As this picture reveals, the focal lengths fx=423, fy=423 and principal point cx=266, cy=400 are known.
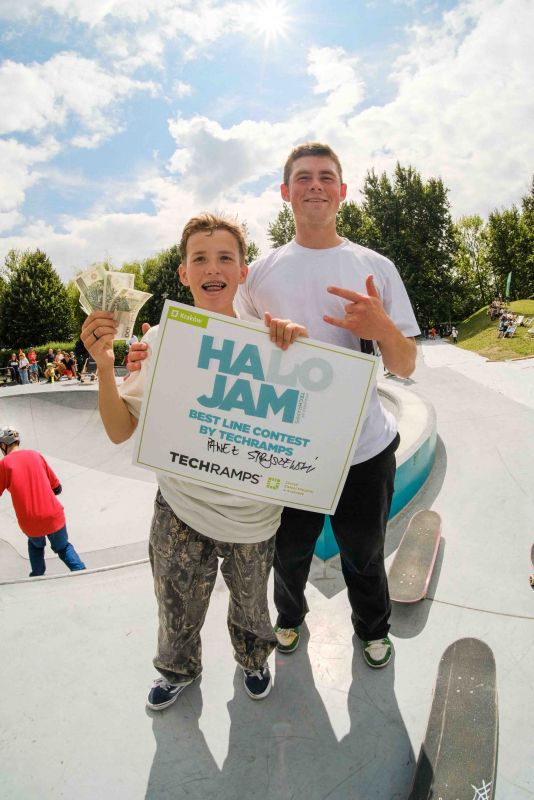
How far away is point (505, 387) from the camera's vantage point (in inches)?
398

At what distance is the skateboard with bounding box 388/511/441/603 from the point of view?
3059 millimetres

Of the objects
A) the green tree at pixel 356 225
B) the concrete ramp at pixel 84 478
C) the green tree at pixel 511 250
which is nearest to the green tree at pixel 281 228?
the green tree at pixel 356 225

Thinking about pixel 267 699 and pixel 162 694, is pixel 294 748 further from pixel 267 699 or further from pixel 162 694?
pixel 162 694

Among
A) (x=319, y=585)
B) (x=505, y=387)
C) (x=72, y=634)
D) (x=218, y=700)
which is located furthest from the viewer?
(x=505, y=387)

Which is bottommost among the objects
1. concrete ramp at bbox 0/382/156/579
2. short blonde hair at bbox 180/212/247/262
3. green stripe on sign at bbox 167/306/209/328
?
concrete ramp at bbox 0/382/156/579

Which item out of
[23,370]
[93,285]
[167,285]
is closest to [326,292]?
[93,285]

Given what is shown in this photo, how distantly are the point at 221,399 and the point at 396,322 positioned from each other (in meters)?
1.01

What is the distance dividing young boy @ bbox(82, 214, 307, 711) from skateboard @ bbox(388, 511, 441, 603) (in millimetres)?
1246

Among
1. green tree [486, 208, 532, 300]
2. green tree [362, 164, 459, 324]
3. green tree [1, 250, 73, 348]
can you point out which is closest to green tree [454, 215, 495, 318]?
green tree [486, 208, 532, 300]

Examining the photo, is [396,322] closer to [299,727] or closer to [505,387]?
[299,727]

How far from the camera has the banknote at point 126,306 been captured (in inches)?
76.1

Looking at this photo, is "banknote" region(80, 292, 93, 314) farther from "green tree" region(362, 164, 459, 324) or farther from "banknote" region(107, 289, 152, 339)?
"green tree" region(362, 164, 459, 324)

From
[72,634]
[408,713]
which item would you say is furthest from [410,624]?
[72,634]

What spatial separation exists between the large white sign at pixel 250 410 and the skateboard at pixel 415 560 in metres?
1.46
